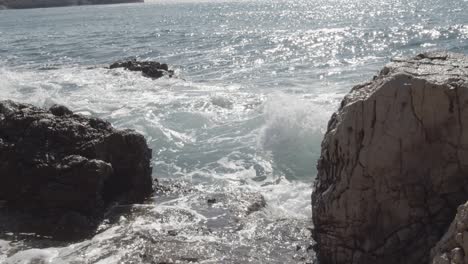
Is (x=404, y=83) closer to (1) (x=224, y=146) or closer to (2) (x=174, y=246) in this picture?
(2) (x=174, y=246)

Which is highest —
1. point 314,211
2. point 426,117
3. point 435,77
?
point 435,77

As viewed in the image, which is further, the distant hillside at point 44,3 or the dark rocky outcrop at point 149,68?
the distant hillside at point 44,3

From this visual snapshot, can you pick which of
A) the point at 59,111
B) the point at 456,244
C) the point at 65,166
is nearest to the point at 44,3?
the point at 59,111

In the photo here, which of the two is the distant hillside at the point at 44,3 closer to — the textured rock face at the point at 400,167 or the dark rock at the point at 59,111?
the dark rock at the point at 59,111

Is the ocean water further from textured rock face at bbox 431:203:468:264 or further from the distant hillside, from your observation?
the distant hillside

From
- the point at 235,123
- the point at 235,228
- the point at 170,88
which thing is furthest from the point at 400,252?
the point at 170,88

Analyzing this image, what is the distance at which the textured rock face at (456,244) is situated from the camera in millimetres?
4738

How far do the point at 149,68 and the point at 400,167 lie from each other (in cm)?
1850

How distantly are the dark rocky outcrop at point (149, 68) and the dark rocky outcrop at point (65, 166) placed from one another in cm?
1307

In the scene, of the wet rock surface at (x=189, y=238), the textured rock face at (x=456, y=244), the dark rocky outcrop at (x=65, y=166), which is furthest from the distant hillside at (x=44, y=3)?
the textured rock face at (x=456, y=244)

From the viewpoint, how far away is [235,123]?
15.0 meters

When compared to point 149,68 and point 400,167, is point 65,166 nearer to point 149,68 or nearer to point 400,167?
point 400,167

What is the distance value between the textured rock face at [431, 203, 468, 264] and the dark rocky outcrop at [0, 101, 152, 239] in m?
5.24

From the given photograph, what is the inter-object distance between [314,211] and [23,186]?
472cm
